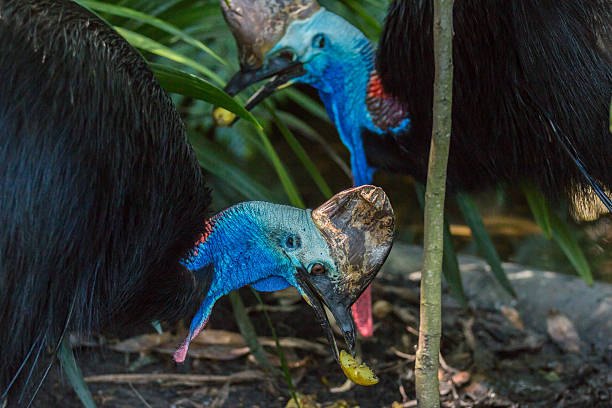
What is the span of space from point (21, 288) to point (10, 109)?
0.32m

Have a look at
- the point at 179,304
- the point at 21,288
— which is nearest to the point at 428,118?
the point at 179,304

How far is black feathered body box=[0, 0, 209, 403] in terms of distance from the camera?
4.81ft

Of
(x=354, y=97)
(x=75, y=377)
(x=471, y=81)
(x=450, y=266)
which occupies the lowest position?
(x=75, y=377)

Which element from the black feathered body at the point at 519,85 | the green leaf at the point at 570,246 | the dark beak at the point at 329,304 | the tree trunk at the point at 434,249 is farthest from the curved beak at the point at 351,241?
the green leaf at the point at 570,246

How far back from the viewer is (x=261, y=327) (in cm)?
269

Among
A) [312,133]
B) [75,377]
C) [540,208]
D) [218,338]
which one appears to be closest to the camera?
[75,377]

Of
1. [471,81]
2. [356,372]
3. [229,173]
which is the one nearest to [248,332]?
Result: [229,173]

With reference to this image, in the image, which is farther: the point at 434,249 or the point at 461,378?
the point at 461,378

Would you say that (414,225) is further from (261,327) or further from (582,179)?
(582,179)

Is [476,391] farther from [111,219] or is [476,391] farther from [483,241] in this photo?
[111,219]

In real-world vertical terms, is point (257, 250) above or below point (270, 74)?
below

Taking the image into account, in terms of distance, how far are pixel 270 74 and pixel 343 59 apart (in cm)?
21

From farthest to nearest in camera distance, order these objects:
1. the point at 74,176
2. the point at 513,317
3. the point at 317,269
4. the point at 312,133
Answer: the point at 312,133, the point at 513,317, the point at 317,269, the point at 74,176

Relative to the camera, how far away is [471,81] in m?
1.95
